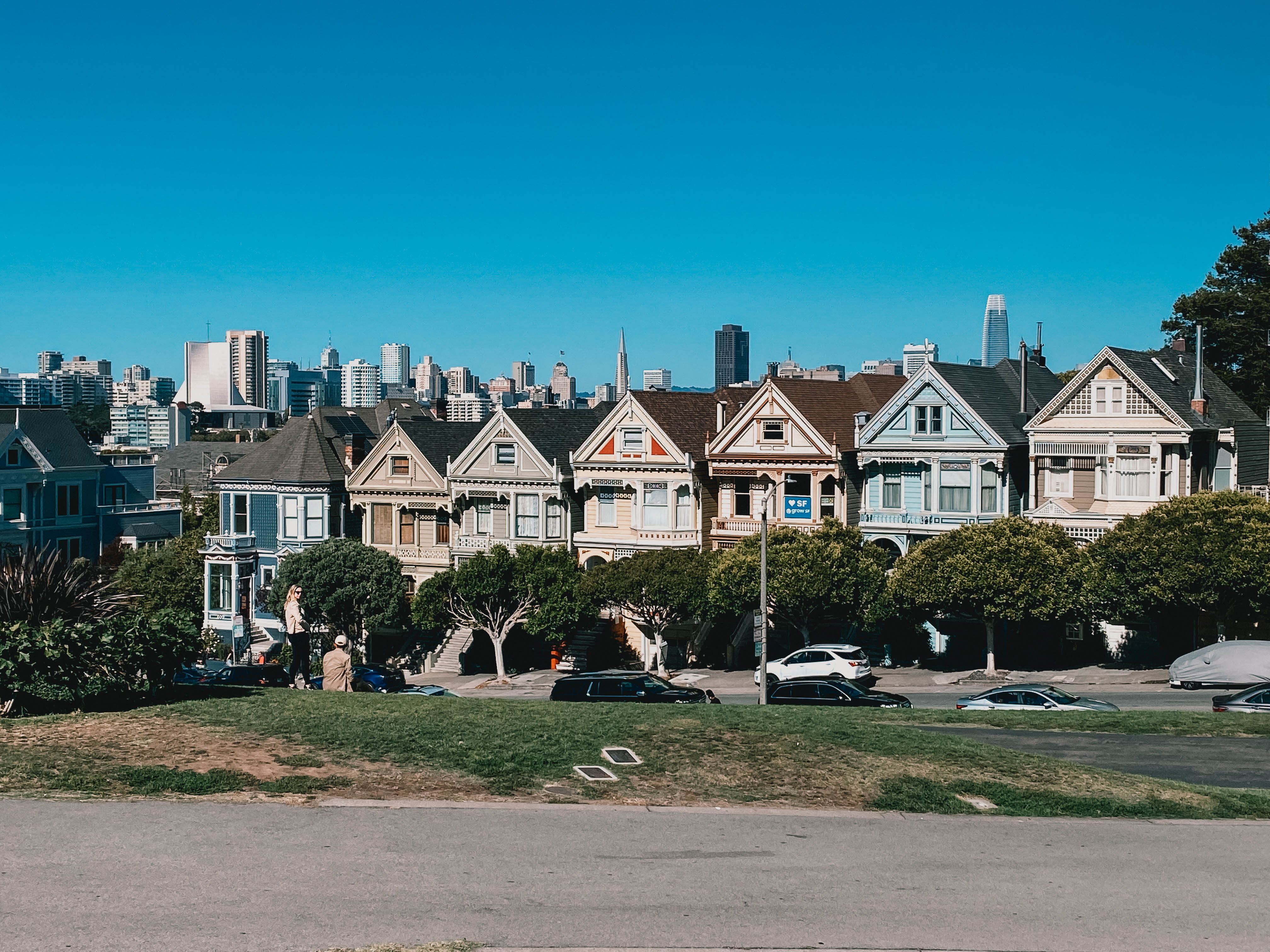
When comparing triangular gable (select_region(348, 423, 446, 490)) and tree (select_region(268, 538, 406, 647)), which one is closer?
tree (select_region(268, 538, 406, 647))

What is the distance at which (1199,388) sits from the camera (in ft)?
162

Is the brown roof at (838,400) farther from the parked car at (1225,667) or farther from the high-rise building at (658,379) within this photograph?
the high-rise building at (658,379)

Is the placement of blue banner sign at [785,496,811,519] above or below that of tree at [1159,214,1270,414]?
below

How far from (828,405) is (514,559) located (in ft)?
45.3

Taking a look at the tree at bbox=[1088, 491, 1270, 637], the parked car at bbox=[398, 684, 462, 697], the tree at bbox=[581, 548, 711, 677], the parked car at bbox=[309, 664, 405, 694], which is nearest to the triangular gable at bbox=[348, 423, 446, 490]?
the tree at bbox=[581, 548, 711, 677]

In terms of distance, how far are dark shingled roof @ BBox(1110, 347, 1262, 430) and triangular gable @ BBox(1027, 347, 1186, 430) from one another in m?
0.20

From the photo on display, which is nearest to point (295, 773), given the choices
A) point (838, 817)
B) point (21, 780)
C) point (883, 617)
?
point (21, 780)

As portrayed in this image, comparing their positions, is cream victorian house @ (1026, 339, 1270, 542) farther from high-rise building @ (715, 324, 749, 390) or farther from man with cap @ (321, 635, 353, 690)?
high-rise building @ (715, 324, 749, 390)

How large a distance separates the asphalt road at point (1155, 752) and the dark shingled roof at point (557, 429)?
32.8 m

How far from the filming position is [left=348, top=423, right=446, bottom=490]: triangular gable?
62.5 metres

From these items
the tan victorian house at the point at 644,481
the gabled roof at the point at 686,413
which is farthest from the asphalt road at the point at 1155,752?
the gabled roof at the point at 686,413

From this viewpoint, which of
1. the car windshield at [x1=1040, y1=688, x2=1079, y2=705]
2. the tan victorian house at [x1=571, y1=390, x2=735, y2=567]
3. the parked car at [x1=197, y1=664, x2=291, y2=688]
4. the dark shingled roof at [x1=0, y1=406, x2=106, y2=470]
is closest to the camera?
the car windshield at [x1=1040, y1=688, x2=1079, y2=705]

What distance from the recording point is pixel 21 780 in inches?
787

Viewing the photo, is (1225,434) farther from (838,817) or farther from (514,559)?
(838,817)
